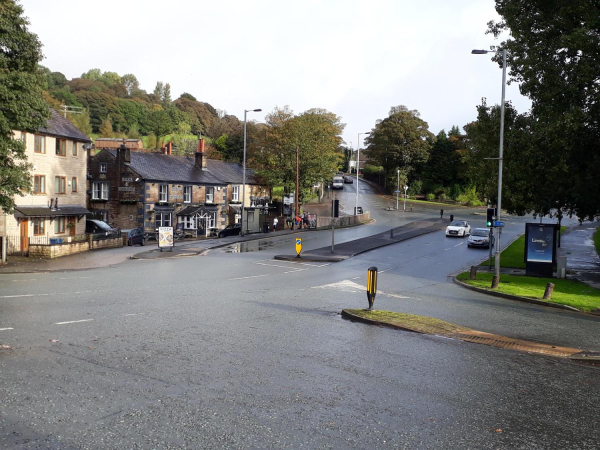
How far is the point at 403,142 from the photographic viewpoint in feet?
337

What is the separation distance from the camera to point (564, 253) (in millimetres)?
38469

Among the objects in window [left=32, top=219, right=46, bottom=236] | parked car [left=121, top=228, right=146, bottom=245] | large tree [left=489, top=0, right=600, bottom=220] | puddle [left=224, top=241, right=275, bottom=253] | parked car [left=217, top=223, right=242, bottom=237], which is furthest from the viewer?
parked car [left=217, top=223, right=242, bottom=237]

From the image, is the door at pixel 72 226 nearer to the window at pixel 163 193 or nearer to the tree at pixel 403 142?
the window at pixel 163 193

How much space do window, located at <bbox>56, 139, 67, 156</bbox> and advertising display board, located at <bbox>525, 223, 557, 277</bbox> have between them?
1290 inches

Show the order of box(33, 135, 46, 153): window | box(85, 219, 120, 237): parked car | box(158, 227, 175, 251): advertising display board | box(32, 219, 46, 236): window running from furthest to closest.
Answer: box(85, 219, 120, 237): parked car < box(33, 135, 46, 153): window < box(32, 219, 46, 236): window < box(158, 227, 175, 251): advertising display board

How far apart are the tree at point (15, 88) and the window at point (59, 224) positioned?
46.1 feet

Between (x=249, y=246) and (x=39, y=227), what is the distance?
14.7 metres

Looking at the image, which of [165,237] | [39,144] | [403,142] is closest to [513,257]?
[165,237]

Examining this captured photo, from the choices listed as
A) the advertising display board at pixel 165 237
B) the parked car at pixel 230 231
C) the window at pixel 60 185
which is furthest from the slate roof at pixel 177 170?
the advertising display board at pixel 165 237

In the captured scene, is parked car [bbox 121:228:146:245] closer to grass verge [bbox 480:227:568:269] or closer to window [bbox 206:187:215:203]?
window [bbox 206:187:215:203]

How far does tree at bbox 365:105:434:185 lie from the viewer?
100750 millimetres

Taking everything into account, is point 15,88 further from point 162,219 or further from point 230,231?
point 162,219

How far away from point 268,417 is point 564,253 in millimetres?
36777

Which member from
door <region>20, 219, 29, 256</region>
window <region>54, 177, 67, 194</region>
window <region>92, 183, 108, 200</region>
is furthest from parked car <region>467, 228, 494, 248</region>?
window <region>92, 183, 108, 200</region>
